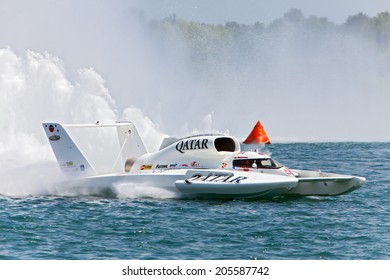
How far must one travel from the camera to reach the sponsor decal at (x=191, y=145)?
69.2 feet

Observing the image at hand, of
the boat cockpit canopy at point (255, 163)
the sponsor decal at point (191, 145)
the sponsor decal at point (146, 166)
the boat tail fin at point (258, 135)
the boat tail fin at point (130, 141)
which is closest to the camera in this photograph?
the boat cockpit canopy at point (255, 163)

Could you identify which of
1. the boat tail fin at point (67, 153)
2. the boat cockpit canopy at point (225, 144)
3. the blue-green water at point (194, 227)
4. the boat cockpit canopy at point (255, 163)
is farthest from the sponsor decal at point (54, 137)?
the boat cockpit canopy at point (255, 163)

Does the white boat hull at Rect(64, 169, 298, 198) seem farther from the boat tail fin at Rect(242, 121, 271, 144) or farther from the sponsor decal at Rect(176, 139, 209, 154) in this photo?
the boat tail fin at Rect(242, 121, 271, 144)

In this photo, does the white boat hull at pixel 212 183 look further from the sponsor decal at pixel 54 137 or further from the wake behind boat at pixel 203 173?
the sponsor decal at pixel 54 137

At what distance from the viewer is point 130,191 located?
2083 centimetres

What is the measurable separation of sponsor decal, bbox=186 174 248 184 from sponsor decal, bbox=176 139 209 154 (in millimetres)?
1094

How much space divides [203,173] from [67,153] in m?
4.43

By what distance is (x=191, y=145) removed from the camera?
21.3 metres

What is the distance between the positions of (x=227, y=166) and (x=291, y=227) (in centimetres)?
492

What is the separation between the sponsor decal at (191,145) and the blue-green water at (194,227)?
6.14 ft

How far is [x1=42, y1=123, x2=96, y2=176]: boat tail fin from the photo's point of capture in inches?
870

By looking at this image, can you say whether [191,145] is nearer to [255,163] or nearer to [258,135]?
[255,163]

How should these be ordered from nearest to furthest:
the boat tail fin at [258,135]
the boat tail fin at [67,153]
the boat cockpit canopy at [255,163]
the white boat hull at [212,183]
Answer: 1. the white boat hull at [212,183]
2. the boat cockpit canopy at [255,163]
3. the boat tail fin at [67,153]
4. the boat tail fin at [258,135]

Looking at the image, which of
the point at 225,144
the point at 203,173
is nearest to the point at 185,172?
the point at 203,173
